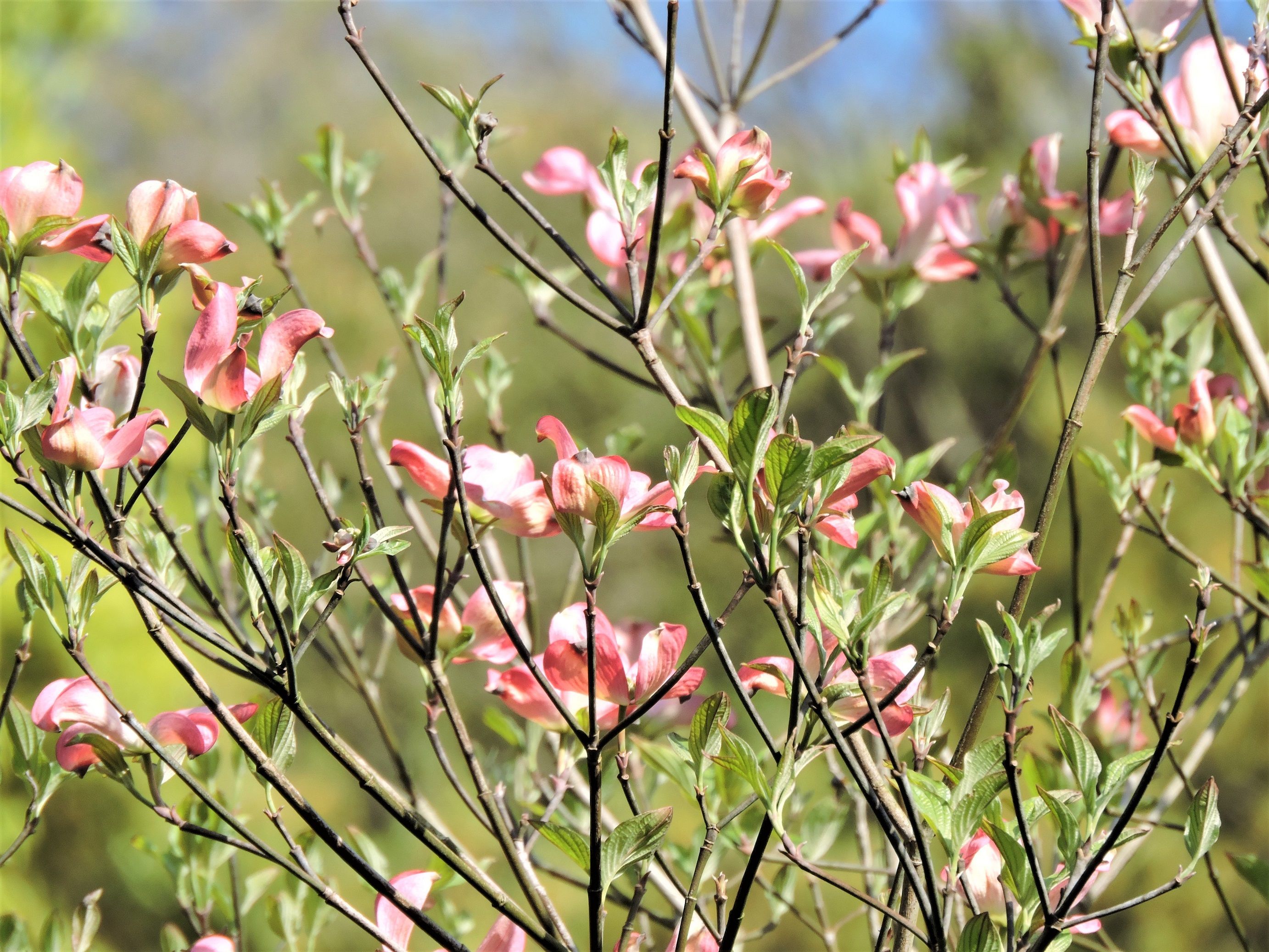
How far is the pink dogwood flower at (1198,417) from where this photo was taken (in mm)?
527

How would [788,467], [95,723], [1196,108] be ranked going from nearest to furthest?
1. [788,467]
2. [95,723]
3. [1196,108]

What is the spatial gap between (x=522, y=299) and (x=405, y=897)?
4710 millimetres

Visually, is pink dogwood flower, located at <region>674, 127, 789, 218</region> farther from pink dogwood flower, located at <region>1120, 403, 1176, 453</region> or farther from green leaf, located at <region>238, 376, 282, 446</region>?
pink dogwood flower, located at <region>1120, 403, 1176, 453</region>

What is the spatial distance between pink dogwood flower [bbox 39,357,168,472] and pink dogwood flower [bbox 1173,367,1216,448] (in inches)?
19.4

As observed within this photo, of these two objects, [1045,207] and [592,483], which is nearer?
[592,483]

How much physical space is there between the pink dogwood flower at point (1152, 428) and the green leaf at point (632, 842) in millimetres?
361

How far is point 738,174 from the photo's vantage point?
1.22 feet

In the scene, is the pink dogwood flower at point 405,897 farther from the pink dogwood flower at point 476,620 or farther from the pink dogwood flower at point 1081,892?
the pink dogwood flower at point 1081,892

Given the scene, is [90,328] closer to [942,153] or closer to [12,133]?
[12,133]

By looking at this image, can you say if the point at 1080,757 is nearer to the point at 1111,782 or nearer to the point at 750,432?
the point at 1111,782

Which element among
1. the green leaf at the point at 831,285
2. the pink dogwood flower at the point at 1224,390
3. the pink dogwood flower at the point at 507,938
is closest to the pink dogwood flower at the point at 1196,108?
the pink dogwood flower at the point at 1224,390

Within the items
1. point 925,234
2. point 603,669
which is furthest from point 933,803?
point 925,234

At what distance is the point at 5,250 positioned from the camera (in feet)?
1.07

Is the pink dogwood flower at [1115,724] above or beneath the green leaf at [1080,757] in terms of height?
above
